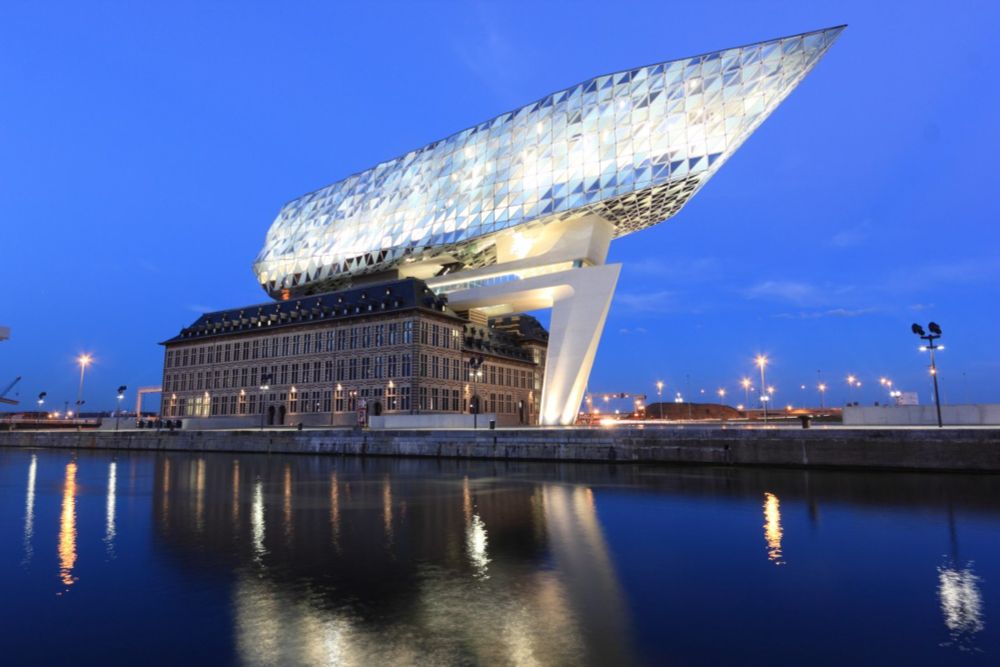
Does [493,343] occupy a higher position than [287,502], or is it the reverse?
[493,343]

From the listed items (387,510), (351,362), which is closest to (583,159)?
(351,362)

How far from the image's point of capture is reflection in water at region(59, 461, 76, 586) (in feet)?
38.7

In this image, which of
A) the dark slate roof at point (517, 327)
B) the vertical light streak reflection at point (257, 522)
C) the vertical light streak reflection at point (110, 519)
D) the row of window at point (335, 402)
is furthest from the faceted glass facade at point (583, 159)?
the vertical light streak reflection at point (110, 519)

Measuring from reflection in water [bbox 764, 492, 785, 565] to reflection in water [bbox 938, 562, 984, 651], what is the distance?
2.88 m

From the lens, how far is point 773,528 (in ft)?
53.8

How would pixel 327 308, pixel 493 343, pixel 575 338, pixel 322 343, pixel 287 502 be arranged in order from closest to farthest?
pixel 287 502 < pixel 575 338 < pixel 322 343 < pixel 327 308 < pixel 493 343

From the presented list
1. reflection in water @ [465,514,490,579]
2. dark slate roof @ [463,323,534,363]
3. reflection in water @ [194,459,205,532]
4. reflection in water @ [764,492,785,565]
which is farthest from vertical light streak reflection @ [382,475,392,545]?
dark slate roof @ [463,323,534,363]

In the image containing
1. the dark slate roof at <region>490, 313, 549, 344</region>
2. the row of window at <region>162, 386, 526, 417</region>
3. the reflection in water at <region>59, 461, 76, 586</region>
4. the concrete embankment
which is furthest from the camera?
the dark slate roof at <region>490, 313, 549, 344</region>

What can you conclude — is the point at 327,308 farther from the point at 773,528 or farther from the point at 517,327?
the point at 773,528

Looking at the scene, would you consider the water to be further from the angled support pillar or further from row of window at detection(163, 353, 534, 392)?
row of window at detection(163, 353, 534, 392)

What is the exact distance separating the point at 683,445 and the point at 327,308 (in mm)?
57514

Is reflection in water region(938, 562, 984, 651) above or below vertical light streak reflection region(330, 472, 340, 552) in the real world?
below

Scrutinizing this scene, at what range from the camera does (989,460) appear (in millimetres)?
29672

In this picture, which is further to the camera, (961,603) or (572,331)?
(572,331)
